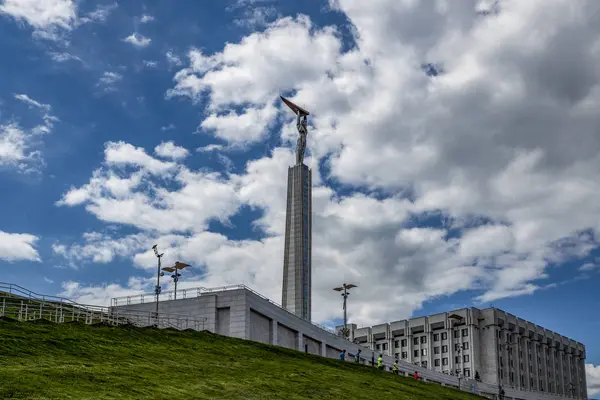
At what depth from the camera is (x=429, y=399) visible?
2253 inches

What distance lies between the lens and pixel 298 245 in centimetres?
11131

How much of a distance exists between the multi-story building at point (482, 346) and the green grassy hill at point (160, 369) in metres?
84.2

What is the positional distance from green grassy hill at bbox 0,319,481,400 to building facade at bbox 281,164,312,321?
44.4m

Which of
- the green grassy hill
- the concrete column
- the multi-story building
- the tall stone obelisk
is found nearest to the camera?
the green grassy hill

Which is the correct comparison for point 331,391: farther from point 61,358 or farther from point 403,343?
point 403,343

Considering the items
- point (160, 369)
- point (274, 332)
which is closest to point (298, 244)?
point (274, 332)

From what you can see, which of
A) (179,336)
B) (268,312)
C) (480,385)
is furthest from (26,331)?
(480,385)

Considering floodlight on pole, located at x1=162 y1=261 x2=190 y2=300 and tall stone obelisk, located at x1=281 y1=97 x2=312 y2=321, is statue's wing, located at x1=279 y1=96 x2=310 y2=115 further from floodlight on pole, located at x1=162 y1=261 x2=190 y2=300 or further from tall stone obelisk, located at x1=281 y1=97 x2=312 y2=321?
floodlight on pole, located at x1=162 y1=261 x2=190 y2=300

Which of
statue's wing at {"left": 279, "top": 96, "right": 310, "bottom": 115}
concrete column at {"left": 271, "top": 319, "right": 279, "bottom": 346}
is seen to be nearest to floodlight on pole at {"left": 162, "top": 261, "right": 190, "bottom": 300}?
concrete column at {"left": 271, "top": 319, "right": 279, "bottom": 346}

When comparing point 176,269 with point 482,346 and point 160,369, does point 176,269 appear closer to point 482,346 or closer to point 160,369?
point 160,369

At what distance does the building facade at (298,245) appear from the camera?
109 metres

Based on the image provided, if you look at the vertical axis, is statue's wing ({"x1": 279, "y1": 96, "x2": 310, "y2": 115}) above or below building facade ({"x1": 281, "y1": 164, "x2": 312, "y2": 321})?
above

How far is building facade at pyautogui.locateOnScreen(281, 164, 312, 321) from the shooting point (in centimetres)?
10881

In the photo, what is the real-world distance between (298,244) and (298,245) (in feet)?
0.50
